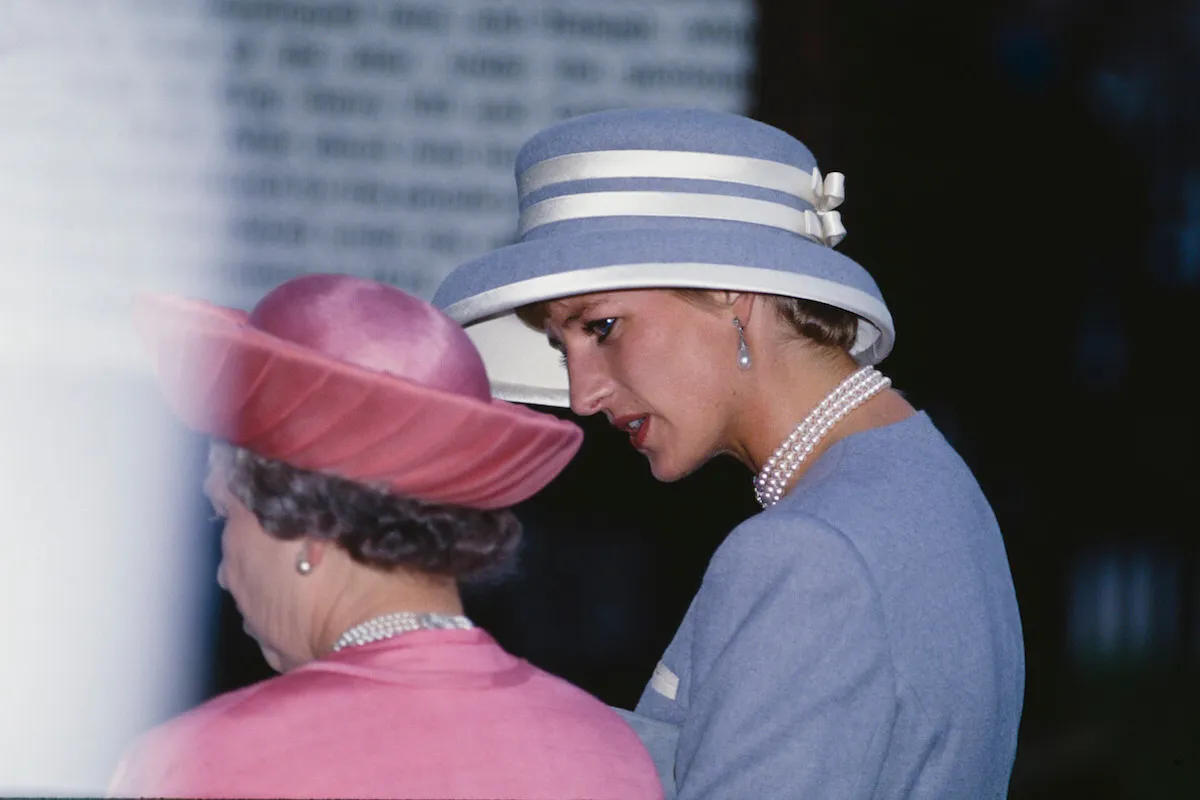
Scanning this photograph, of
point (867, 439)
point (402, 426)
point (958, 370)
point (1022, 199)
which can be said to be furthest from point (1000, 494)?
point (402, 426)

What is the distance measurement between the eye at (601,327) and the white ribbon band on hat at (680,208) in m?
0.10

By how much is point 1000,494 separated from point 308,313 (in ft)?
11.2

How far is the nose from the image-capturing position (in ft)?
4.58

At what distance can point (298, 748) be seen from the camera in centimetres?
93

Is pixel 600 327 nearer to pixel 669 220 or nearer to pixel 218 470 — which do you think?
pixel 669 220

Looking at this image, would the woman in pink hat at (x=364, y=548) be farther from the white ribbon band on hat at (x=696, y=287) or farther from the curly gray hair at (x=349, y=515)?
the white ribbon band on hat at (x=696, y=287)

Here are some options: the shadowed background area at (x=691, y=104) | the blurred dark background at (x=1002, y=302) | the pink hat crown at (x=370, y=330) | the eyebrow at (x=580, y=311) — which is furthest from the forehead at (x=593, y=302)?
the blurred dark background at (x=1002, y=302)

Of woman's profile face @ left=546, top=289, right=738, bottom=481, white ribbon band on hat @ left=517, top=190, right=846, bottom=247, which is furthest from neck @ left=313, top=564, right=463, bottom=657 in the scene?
white ribbon band on hat @ left=517, top=190, right=846, bottom=247

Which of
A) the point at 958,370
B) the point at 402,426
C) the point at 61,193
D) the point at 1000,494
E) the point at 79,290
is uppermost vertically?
the point at 402,426

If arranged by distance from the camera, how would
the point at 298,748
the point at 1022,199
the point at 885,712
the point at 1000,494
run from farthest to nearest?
the point at 1000,494 < the point at 1022,199 < the point at 885,712 < the point at 298,748

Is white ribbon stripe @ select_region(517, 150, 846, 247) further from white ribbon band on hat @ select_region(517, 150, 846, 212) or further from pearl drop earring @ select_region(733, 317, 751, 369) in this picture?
pearl drop earring @ select_region(733, 317, 751, 369)

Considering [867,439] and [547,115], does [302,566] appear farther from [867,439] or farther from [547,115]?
[547,115]

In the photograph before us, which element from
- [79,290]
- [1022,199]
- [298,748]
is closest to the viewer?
[298,748]

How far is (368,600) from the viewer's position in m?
1.03
